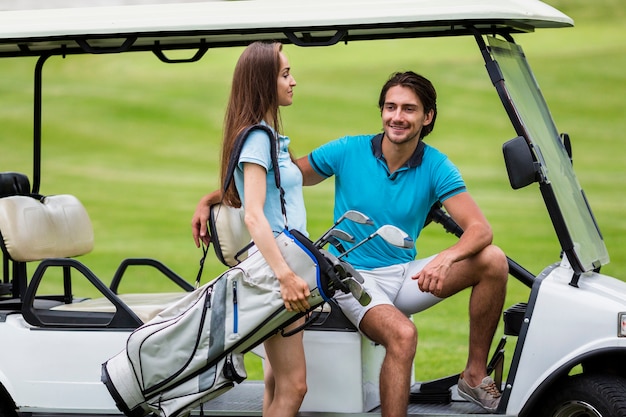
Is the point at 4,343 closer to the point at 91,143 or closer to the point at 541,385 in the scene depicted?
the point at 541,385

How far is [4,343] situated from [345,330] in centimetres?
132

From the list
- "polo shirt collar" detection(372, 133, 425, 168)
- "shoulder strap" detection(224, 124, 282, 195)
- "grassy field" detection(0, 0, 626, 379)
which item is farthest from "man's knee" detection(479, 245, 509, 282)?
"grassy field" detection(0, 0, 626, 379)

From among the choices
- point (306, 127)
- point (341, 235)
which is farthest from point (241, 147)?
point (306, 127)

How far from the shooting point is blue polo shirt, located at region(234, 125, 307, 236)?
3729mm

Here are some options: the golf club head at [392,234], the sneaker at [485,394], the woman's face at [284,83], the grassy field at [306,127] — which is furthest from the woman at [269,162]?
the grassy field at [306,127]

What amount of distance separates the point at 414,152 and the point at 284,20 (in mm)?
747

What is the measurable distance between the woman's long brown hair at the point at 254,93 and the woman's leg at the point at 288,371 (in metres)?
0.58

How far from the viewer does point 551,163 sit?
412 cm

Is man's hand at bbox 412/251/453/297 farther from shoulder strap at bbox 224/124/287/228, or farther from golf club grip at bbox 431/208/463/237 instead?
golf club grip at bbox 431/208/463/237

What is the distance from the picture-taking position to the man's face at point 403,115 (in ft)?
14.0

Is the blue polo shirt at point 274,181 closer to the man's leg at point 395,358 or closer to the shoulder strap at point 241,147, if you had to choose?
the shoulder strap at point 241,147

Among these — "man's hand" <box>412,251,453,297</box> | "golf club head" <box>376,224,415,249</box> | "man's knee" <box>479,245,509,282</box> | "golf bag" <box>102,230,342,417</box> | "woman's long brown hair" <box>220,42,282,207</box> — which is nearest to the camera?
"golf club head" <box>376,224,415,249</box>

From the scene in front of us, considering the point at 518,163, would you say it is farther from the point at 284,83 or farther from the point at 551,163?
the point at 284,83

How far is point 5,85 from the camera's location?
86.0 ft
